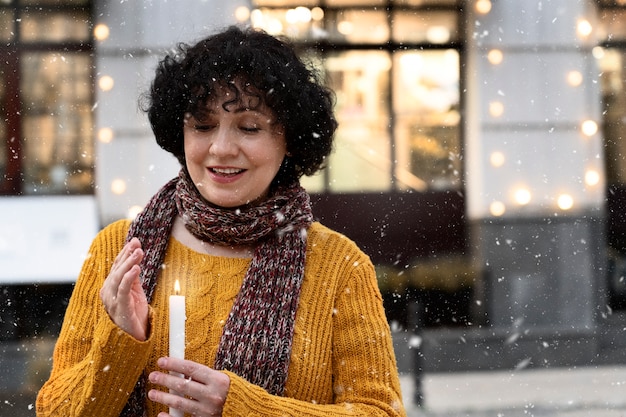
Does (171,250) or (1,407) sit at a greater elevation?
(171,250)

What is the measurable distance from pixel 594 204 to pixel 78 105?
2609mm

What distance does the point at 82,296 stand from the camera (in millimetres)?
1542

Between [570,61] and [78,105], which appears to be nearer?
[78,105]

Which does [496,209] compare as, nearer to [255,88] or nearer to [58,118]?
[58,118]

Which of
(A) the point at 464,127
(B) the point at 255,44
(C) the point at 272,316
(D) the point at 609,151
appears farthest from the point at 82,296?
(D) the point at 609,151

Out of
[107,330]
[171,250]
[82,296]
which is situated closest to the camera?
[107,330]

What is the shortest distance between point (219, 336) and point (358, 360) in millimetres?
249

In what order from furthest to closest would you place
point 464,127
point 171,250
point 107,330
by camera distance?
point 464,127
point 171,250
point 107,330

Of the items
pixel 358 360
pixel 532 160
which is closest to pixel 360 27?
pixel 532 160

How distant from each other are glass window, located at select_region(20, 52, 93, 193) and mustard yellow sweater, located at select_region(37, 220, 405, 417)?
2.38m

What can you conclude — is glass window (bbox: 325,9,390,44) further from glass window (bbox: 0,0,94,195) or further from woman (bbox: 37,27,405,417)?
woman (bbox: 37,27,405,417)

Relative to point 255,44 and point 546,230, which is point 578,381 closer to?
point 546,230

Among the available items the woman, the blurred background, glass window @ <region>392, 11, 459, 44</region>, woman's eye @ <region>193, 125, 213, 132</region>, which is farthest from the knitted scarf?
glass window @ <region>392, 11, 459, 44</region>

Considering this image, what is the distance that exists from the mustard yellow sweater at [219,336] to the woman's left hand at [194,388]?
0.02 metres
